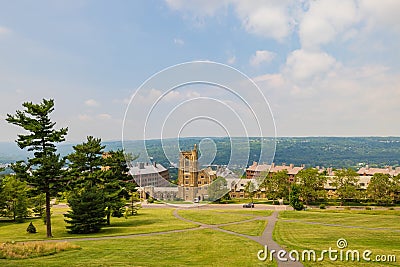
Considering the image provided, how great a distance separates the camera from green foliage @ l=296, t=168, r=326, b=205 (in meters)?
63.7

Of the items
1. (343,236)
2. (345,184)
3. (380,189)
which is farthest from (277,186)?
(343,236)

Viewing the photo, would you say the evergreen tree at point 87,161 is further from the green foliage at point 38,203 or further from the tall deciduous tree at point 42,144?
the green foliage at point 38,203

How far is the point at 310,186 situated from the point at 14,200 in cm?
5005

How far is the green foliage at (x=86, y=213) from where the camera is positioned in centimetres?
2998

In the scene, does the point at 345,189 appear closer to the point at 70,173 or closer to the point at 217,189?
the point at 217,189

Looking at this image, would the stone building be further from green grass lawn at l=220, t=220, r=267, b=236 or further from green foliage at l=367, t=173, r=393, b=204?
green foliage at l=367, t=173, r=393, b=204

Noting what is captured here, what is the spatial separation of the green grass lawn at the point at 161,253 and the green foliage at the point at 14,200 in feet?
85.6


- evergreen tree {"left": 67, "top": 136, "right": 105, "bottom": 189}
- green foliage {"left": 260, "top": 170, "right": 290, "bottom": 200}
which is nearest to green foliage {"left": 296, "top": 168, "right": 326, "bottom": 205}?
green foliage {"left": 260, "top": 170, "right": 290, "bottom": 200}

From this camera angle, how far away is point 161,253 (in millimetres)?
20109

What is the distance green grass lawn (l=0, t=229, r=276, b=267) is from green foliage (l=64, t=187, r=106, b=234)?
6075 mm

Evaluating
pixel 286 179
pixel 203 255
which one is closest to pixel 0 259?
pixel 203 255

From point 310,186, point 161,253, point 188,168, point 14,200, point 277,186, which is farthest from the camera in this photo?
point 277,186

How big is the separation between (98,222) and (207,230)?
999cm

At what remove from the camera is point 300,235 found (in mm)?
27516
